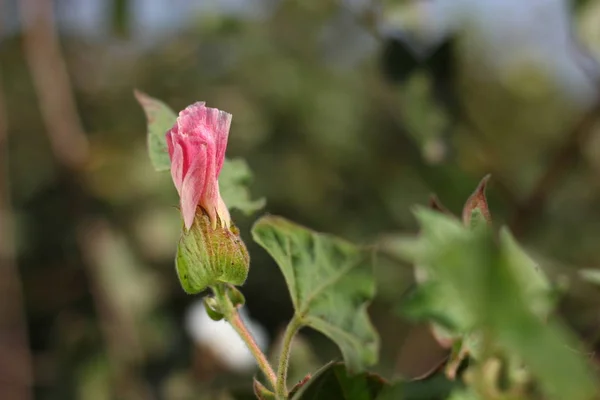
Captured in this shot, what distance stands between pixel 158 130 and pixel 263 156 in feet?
5.34

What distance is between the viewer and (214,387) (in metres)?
0.73

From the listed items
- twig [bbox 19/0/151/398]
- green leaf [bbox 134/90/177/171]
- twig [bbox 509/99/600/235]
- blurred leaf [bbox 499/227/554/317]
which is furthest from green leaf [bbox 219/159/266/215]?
twig [bbox 19/0/151/398]

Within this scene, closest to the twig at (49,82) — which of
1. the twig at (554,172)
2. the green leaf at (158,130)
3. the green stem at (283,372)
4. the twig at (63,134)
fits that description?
the twig at (63,134)

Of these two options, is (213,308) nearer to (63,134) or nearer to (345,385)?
(345,385)

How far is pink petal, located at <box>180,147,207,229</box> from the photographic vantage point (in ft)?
0.87

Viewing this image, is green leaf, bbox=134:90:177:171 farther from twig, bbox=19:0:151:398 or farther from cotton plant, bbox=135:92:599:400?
twig, bbox=19:0:151:398

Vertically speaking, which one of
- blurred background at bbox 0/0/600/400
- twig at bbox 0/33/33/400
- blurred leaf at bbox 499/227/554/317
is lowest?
twig at bbox 0/33/33/400

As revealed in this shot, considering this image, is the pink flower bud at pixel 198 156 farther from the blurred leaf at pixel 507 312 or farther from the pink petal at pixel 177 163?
the blurred leaf at pixel 507 312

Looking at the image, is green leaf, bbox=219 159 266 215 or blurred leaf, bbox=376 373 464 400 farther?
green leaf, bbox=219 159 266 215

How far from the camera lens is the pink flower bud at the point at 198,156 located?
0.27 m

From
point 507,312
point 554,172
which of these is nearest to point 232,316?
point 507,312

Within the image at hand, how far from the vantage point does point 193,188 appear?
27 centimetres

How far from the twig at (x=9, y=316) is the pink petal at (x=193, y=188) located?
117 centimetres

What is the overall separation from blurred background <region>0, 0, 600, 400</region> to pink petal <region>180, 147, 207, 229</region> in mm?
122
